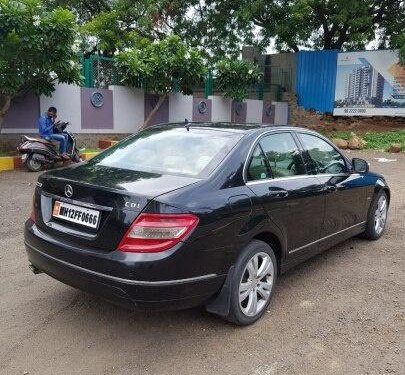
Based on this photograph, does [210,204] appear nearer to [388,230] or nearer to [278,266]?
[278,266]

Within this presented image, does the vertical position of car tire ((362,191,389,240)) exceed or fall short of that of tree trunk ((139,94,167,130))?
it falls short

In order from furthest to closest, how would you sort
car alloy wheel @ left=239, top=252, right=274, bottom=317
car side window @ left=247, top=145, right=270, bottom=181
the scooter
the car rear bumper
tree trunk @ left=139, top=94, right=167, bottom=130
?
tree trunk @ left=139, top=94, right=167, bottom=130 < the scooter < car side window @ left=247, top=145, right=270, bottom=181 < car alloy wheel @ left=239, top=252, right=274, bottom=317 < the car rear bumper

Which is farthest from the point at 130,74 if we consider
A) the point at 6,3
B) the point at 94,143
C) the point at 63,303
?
the point at 63,303

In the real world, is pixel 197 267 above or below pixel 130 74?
below

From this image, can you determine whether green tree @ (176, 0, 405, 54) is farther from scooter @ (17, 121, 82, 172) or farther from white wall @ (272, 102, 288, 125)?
scooter @ (17, 121, 82, 172)

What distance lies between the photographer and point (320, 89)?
2081 cm

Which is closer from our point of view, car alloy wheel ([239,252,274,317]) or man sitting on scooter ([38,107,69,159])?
car alloy wheel ([239,252,274,317])

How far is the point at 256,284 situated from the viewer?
3.52 m

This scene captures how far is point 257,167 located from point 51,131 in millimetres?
8051

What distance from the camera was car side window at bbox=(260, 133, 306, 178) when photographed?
12.6 ft

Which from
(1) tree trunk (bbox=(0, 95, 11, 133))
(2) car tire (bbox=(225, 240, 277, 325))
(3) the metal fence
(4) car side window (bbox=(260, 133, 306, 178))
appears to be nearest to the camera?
(2) car tire (bbox=(225, 240, 277, 325))

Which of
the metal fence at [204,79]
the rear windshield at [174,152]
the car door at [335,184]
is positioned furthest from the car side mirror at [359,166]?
the metal fence at [204,79]

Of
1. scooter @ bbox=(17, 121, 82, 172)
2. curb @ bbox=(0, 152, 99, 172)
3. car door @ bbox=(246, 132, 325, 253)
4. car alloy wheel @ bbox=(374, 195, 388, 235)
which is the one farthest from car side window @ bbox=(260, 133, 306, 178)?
curb @ bbox=(0, 152, 99, 172)

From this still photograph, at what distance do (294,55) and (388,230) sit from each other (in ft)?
55.6
